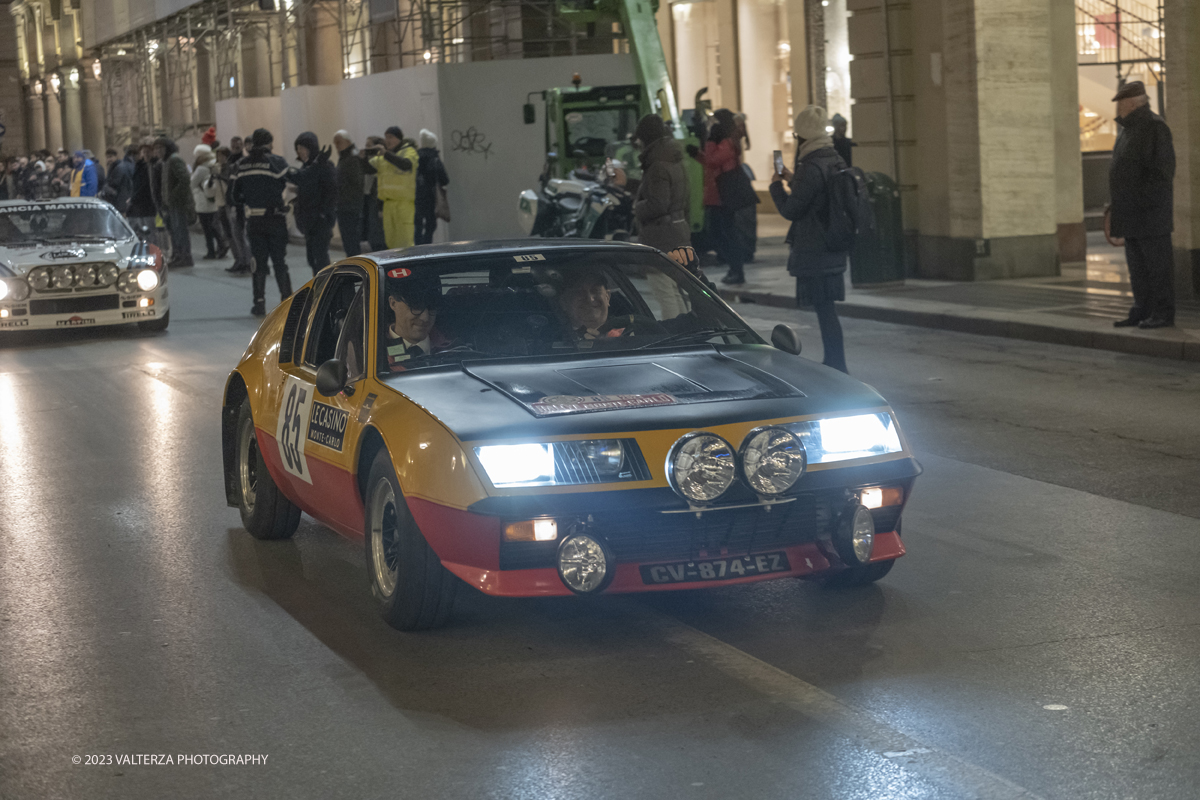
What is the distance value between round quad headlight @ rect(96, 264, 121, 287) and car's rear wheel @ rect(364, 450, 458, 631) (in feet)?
40.4

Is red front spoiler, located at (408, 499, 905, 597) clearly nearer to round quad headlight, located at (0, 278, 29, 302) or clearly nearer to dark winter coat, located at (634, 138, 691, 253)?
dark winter coat, located at (634, 138, 691, 253)

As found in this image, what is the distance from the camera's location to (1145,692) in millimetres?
4859

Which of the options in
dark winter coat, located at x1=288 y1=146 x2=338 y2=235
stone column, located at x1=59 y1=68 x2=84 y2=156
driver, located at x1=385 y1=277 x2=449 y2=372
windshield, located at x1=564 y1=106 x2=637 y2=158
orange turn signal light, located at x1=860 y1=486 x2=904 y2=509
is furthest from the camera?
stone column, located at x1=59 y1=68 x2=84 y2=156

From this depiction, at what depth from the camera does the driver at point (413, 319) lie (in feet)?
20.7

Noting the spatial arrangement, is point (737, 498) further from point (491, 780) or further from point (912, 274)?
point (912, 274)

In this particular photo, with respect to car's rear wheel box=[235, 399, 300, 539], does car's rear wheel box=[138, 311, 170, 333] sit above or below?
above

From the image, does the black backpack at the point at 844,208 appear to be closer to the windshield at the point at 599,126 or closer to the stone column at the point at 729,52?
the windshield at the point at 599,126

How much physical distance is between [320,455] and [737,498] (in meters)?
1.85

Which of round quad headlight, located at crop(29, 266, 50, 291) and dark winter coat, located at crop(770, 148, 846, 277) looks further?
round quad headlight, located at crop(29, 266, 50, 291)

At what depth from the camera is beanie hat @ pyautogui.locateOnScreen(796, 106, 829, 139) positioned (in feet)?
37.8

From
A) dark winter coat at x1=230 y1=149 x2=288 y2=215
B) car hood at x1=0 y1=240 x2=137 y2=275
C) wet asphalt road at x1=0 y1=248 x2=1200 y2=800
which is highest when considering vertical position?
dark winter coat at x1=230 y1=149 x2=288 y2=215

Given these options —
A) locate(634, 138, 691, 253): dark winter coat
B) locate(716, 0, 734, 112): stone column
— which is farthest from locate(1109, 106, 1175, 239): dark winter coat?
locate(716, 0, 734, 112): stone column

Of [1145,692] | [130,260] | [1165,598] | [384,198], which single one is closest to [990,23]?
[384,198]

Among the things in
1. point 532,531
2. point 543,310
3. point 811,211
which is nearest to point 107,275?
point 811,211
